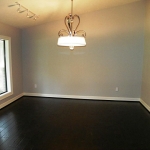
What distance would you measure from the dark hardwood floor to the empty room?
2 cm

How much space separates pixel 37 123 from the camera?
2982 millimetres

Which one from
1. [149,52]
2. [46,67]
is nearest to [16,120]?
[46,67]

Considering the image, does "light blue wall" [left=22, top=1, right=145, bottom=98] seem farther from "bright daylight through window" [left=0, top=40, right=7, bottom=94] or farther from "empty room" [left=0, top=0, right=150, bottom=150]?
"bright daylight through window" [left=0, top=40, right=7, bottom=94]

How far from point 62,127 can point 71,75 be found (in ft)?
6.77

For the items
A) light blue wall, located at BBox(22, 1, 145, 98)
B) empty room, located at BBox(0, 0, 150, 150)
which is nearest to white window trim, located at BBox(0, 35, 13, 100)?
empty room, located at BBox(0, 0, 150, 150)

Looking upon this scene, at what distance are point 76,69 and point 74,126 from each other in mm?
2088

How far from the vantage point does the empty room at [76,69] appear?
302 centimetres

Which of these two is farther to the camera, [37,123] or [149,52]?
[149,52]

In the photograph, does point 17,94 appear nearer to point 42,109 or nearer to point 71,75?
point 42,109

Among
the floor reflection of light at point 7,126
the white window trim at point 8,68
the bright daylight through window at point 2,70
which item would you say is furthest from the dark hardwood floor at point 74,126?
the bright daylight through window at point 2,70

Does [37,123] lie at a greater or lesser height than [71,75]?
lesser

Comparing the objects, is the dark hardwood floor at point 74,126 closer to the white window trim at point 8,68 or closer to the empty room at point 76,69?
the empty room at point 76,69

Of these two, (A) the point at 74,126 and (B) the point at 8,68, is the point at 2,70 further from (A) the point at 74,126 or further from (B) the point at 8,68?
(A) the point at 74,126

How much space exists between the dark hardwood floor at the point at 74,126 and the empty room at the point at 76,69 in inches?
0.8
